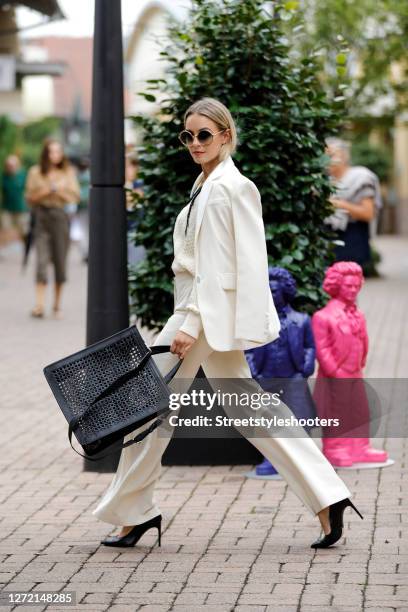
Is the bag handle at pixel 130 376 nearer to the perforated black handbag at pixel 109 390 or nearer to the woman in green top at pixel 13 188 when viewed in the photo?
the perforated black handbag at pixel 109 390

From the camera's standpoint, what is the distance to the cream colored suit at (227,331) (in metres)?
5.29

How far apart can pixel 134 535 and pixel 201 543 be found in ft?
0.96

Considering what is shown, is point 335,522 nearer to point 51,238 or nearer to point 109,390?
point 109,390

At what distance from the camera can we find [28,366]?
11.6m

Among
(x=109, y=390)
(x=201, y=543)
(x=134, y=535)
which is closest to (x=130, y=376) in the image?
(x=109, y=390)

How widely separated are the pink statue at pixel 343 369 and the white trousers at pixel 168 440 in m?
1.74

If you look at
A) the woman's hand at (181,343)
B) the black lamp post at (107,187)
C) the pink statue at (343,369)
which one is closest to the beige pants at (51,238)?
the black lamp post at (107,187)

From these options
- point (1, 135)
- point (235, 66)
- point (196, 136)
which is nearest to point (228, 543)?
point (196, 136)

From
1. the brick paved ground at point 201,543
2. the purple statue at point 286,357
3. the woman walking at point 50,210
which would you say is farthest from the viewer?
the woman walking at point 50,210

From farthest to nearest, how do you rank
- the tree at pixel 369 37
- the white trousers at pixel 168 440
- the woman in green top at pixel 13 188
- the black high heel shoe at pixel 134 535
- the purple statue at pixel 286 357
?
the woman in green top at pixel 13 188 → the tree at pixel 369 37 → the purple statue at pixel 286 357 → the black high heel shoe at pixel 134 535 → the white trousers at pixel 168 440

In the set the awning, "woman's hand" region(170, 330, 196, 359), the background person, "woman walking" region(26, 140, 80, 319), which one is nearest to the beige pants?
"woman walking" region(26, 140, 80, 319)

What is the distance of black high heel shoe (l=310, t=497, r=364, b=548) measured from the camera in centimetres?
542

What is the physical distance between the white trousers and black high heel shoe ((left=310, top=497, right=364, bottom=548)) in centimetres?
4

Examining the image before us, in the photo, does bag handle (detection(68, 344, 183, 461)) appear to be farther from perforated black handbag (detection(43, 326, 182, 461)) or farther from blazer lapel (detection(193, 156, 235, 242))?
blazer lapel (detection(193, 156, 235, 242))
